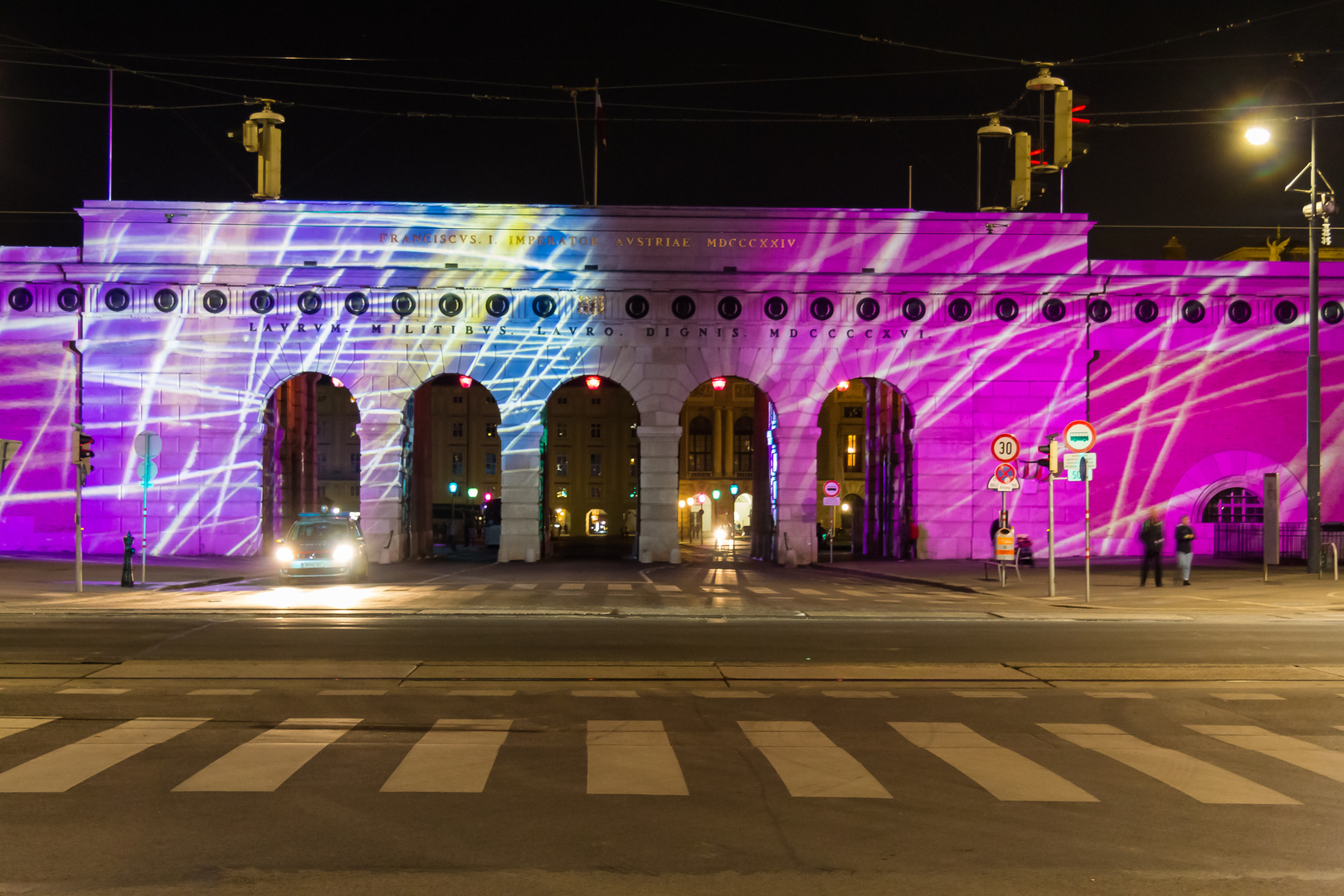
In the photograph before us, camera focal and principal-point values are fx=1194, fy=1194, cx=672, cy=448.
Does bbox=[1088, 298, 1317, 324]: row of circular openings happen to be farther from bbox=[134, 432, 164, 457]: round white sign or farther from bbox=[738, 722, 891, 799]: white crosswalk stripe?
bbox=[738, 722, 891, 799]: white crosswalk stripe

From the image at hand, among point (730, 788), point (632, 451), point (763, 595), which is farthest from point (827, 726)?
point (632, 451)

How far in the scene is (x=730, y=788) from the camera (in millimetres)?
7855

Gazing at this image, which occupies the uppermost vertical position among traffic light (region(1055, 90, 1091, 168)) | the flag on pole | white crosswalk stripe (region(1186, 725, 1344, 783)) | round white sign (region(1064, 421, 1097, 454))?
the flag on pole

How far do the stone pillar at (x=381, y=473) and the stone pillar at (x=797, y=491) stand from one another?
43.1 ft

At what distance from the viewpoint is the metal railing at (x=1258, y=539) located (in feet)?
122

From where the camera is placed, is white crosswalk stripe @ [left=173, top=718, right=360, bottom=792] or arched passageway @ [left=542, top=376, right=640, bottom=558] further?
arched passageway @ [left=542, top=376, right=640, bottom=558]

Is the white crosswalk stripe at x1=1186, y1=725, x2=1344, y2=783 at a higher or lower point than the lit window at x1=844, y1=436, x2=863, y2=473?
lower

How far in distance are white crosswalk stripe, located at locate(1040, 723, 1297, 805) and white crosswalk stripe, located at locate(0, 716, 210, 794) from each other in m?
7.21

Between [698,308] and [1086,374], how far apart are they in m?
13.6

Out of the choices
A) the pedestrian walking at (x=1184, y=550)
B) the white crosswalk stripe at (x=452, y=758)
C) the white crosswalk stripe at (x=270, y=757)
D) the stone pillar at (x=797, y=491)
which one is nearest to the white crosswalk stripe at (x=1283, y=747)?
the white crosswalk stripe at (x=452, y=758)

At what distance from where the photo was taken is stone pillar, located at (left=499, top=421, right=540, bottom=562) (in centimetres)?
4084

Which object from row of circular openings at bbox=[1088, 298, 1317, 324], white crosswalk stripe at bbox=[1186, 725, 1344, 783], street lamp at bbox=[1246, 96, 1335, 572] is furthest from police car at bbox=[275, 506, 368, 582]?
row of circular openings at bbox=[1088, 298, 1317, 324]

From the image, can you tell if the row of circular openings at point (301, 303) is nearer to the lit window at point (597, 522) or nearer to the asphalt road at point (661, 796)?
the asphalt road at point (661, 796)

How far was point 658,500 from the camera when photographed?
41094mm
